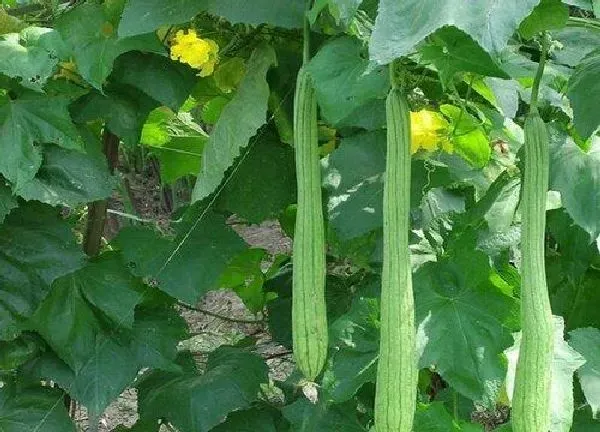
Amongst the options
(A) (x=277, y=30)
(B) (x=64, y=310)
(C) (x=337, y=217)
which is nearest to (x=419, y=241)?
(C) (x=337, y=217)

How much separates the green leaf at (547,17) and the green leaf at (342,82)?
18 cm

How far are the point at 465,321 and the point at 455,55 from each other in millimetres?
393

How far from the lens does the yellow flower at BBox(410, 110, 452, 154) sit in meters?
1.31

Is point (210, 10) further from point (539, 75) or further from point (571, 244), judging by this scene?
point (571, 244)

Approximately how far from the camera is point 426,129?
1.31 meters

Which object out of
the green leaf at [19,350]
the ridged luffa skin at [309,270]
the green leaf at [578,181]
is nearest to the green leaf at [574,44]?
the green leaf at [578,181]

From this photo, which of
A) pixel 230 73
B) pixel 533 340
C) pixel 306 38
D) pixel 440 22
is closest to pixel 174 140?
pixel 230 73

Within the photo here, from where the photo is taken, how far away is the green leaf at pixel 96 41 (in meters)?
1.30

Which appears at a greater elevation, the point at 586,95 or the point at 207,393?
the point at 586,95

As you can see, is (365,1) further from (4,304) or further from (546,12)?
(4,304)

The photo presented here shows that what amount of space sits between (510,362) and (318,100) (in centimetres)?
51

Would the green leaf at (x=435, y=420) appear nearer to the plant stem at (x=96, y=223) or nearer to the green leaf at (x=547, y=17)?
the green leaf at (x=547, y=17)

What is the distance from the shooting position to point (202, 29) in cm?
145

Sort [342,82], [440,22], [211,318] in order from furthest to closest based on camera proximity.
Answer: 1. [211,318]
2. [342,82]
3. [440,22]
